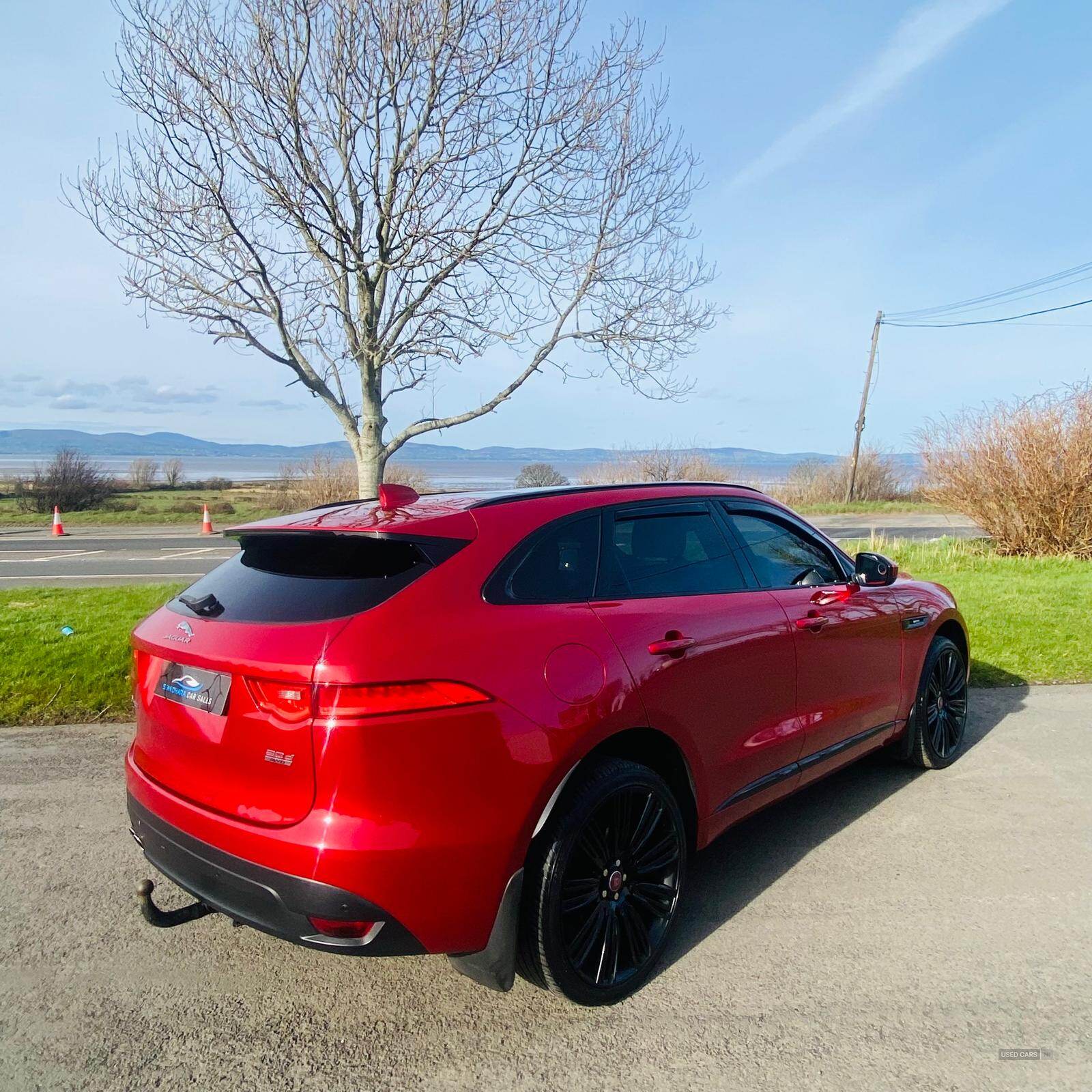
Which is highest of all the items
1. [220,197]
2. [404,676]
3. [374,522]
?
[220,197]

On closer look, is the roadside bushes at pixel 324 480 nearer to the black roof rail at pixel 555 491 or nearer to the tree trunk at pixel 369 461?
the tree trunk at pixel 369 461

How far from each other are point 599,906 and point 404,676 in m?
1.04

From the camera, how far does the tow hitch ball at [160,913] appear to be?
8.99ft

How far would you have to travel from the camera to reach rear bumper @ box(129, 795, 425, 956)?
2.29 m

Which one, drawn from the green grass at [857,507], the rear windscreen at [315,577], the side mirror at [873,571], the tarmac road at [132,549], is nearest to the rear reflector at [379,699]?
the rear windscreen at [315,577]

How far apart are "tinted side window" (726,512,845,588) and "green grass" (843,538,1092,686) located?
Answer: 344 cm

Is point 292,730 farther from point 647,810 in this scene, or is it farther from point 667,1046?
point 667,1046

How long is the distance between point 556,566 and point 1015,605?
7.96 meters

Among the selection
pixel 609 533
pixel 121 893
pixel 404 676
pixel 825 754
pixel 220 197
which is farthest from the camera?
pixel 220 197

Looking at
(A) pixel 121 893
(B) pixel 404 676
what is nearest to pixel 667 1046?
(B) pixel 404 676

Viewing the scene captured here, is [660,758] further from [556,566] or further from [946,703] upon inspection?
[946,703]

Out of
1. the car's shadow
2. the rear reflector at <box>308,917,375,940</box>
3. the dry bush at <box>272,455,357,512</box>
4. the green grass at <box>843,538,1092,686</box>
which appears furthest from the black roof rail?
the dry bush at <box>272,455,357,512</box>

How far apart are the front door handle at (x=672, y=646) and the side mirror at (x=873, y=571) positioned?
1.54 m

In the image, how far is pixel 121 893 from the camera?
134 inches
